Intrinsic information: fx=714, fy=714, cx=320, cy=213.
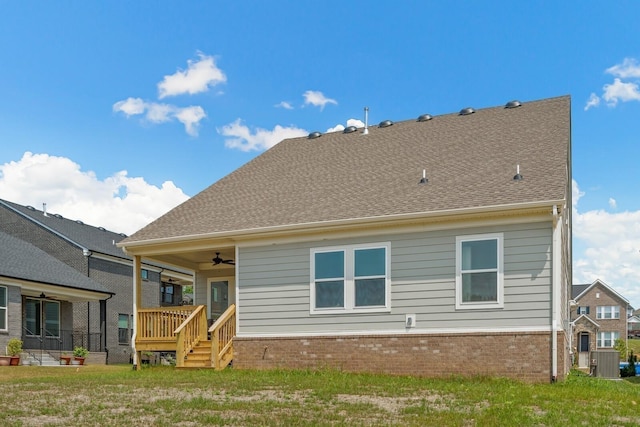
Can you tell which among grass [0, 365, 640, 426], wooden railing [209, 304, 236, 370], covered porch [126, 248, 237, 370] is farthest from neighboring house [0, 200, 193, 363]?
grass [0, 365, 640, 426]

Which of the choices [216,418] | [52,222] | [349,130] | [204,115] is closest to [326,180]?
[349,130]

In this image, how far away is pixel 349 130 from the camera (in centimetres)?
2173

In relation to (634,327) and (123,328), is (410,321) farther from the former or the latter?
(634,327)

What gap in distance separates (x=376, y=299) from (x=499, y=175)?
3720 millimetres

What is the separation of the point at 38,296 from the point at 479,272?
66.0ft

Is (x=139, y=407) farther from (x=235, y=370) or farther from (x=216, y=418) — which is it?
(x=235, y=370)

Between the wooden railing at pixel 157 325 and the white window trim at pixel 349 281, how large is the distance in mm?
3467

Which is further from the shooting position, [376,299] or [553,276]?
[376,299]

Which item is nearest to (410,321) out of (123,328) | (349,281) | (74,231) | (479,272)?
(349,281)

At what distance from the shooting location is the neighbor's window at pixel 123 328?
34.2 metres

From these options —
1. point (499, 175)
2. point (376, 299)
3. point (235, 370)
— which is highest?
point (499, 175)

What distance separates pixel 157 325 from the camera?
17.5 meters

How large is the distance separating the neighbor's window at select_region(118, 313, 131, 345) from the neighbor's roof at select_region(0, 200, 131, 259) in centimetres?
291

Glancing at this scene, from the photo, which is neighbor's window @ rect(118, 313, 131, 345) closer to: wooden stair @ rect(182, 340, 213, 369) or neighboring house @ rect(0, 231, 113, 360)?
neighboring house @ rect(0, 231, 113, 360)
